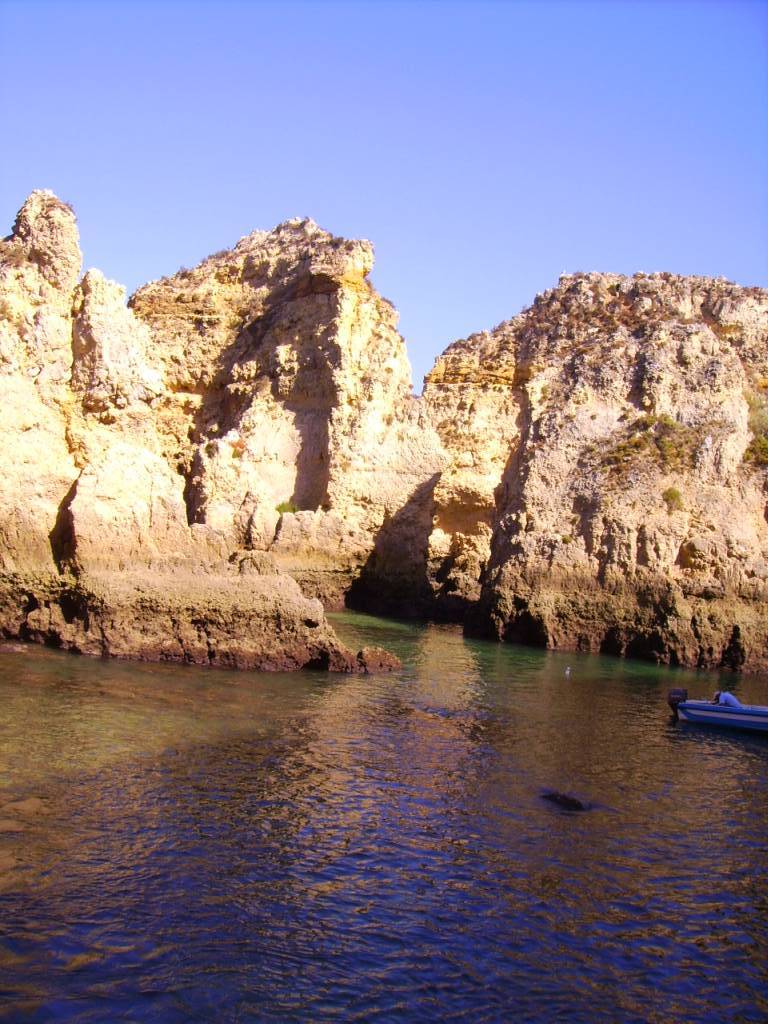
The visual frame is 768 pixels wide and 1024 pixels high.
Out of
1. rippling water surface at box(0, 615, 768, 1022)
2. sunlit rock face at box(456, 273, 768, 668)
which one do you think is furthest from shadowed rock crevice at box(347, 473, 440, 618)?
rippling water surface at box(0, 615, 768, 1022)

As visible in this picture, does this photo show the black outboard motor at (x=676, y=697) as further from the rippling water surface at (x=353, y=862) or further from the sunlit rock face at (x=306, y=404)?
the sunlit rock face at (x=306, y=404)

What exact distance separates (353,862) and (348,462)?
→ 24.4m

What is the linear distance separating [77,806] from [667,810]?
7190 mm

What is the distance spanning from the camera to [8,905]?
8.12 meters

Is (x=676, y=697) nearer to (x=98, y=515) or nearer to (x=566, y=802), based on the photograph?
(x=566, y=802)

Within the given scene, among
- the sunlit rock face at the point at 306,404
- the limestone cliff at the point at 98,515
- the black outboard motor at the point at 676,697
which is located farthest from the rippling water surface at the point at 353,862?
the sunlit rock face at the point at 306,404

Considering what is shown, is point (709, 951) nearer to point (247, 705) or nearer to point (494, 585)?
point (247, 705)

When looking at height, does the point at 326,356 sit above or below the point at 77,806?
above

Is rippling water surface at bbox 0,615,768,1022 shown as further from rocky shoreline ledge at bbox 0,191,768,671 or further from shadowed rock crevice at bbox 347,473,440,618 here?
shadowed rock crevice at bbox 347,473,440,618

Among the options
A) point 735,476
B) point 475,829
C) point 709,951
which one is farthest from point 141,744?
point 735,476

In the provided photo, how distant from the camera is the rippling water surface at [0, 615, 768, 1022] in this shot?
24.8 ft

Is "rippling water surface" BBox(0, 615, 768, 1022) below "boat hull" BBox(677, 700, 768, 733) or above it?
below

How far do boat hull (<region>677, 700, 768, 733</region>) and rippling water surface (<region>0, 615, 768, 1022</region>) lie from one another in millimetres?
1534

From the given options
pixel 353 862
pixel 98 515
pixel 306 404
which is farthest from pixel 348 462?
pixel 353 862
